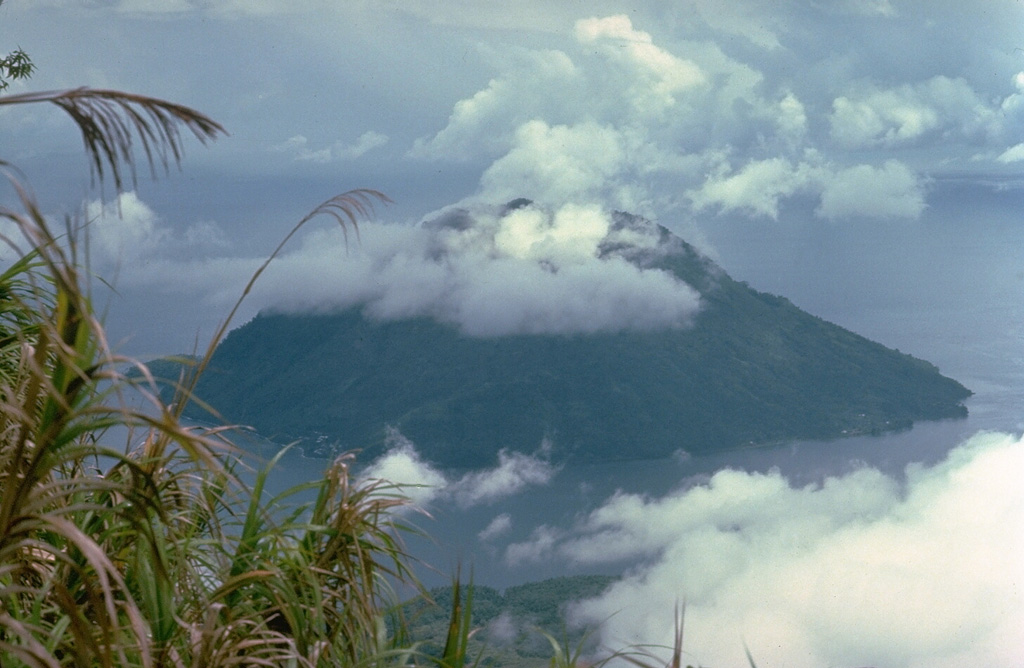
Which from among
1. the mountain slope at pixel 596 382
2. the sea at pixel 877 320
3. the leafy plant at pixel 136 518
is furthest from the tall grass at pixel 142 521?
the sea at pixel 877 320

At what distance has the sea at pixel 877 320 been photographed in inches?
1254

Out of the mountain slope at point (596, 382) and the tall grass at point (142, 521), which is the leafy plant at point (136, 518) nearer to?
the tall grass at point (142, 521)

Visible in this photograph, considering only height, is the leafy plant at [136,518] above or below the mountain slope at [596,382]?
below

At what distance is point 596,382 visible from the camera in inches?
1396

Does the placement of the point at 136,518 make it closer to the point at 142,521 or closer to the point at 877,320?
the point at 142,521

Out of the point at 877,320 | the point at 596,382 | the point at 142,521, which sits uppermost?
the point at 877,320

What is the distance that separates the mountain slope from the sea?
1075mm

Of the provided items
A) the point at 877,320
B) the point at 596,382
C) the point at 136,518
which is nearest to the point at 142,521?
the point at 136,518

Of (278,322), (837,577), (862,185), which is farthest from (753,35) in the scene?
(837,577)

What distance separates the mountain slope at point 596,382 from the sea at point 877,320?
1.07m

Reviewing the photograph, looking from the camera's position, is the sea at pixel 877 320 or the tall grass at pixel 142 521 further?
the sea at pixel 877 320

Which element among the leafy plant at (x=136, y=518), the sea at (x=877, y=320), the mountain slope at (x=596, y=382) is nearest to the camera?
the leafy plant at (x=136, y=518)

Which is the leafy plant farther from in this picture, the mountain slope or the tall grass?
the mountain slope

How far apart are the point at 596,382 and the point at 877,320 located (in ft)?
35.4
